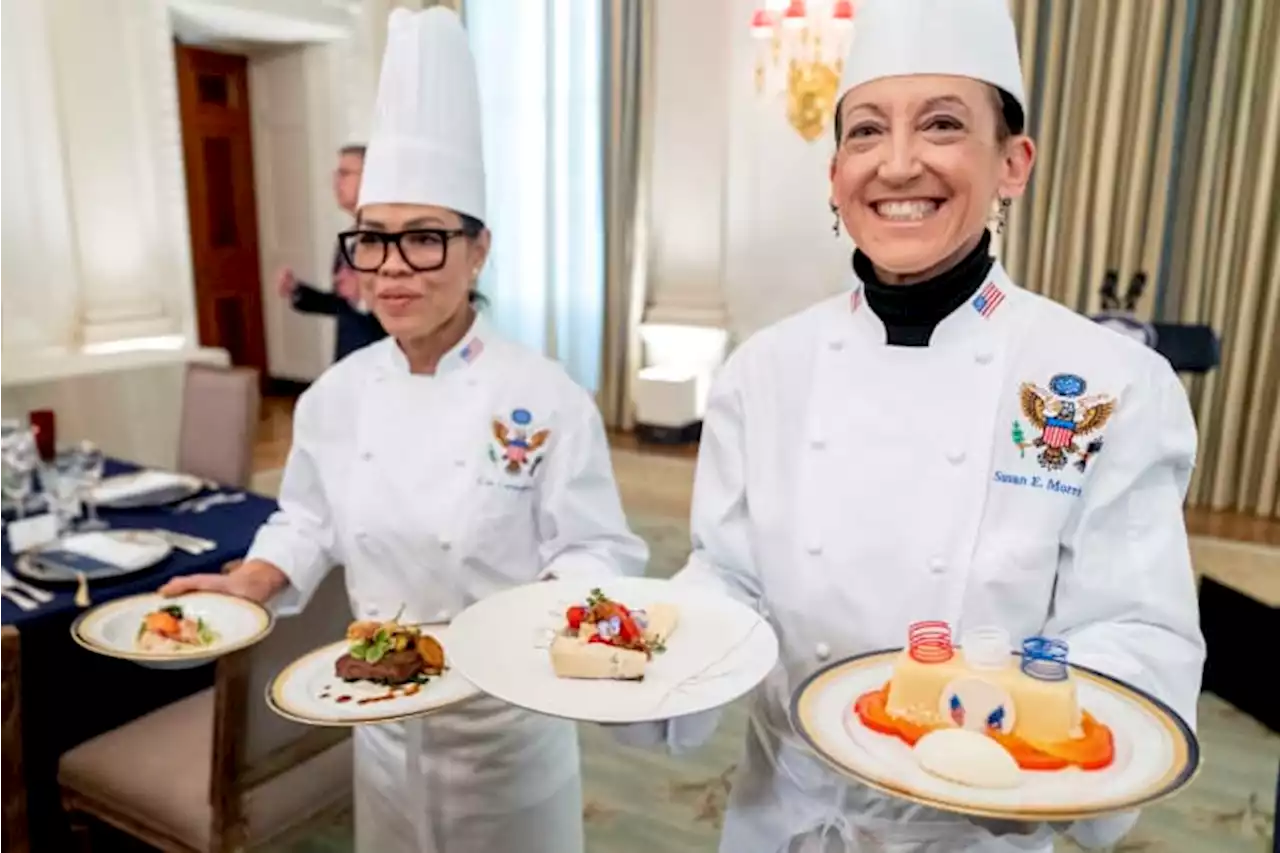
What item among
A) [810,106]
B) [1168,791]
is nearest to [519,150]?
[810,106]

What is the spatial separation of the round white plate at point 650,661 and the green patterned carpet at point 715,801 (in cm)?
119

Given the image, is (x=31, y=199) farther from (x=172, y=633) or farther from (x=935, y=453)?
(x=935, y=453)

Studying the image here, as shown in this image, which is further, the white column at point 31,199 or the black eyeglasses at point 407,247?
the white column at point 31,199

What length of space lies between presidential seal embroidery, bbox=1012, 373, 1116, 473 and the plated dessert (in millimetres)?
166

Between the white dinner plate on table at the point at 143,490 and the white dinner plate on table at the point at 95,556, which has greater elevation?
the white dinner plate on table at the point at 95,556

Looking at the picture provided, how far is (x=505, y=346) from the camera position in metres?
1.40

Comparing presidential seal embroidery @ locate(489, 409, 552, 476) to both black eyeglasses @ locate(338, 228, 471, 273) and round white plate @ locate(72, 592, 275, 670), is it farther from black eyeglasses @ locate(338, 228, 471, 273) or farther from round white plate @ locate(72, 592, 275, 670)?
round white plate @ locate(72, 592, 275, 670)

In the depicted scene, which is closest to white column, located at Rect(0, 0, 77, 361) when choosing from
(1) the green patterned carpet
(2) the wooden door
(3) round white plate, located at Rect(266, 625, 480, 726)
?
(2) the wooden door

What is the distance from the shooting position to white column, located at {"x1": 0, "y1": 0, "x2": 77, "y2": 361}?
4.15 meters

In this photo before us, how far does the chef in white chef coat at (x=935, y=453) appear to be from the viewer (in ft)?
2.91

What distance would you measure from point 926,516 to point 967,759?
0.26 m

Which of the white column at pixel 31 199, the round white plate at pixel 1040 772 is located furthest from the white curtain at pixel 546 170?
the round white plate at pixel 1040 772

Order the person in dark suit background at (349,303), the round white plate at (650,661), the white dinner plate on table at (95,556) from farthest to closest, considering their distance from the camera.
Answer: the person in dark suit background at (349,303)
the white dinner plate on table at (95,556)
the round white plate at (650,661)

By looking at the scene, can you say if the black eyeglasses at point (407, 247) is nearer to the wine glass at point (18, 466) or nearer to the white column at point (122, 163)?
the wine glass at point (18, 466)
